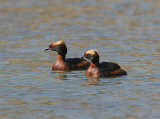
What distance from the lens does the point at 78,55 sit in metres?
25.2

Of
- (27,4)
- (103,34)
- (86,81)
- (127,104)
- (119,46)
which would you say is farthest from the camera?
(27,4)

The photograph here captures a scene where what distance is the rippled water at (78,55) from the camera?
15305mm

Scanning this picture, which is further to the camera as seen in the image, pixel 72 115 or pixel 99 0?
pixel 99 0

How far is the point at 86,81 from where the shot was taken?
1933 centimetres

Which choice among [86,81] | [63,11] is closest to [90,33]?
[63,11]

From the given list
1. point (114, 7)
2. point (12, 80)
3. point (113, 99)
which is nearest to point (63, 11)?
point (114, 7)

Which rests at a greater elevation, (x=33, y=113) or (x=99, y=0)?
(x=99, y=0)

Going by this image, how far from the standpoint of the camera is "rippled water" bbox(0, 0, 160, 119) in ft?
50.2

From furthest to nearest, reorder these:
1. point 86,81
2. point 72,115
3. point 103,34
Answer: point 103,34 → point 86,81 → point 72,115

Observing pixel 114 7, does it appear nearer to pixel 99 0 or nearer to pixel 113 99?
pixel 99 0

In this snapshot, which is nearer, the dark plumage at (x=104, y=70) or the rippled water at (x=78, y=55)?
the rippled water at (x=78, y=55)

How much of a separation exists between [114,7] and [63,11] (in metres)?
3.78

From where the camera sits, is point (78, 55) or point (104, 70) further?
point (78, 55)

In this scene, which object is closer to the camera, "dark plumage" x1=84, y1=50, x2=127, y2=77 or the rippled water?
the rippled water
